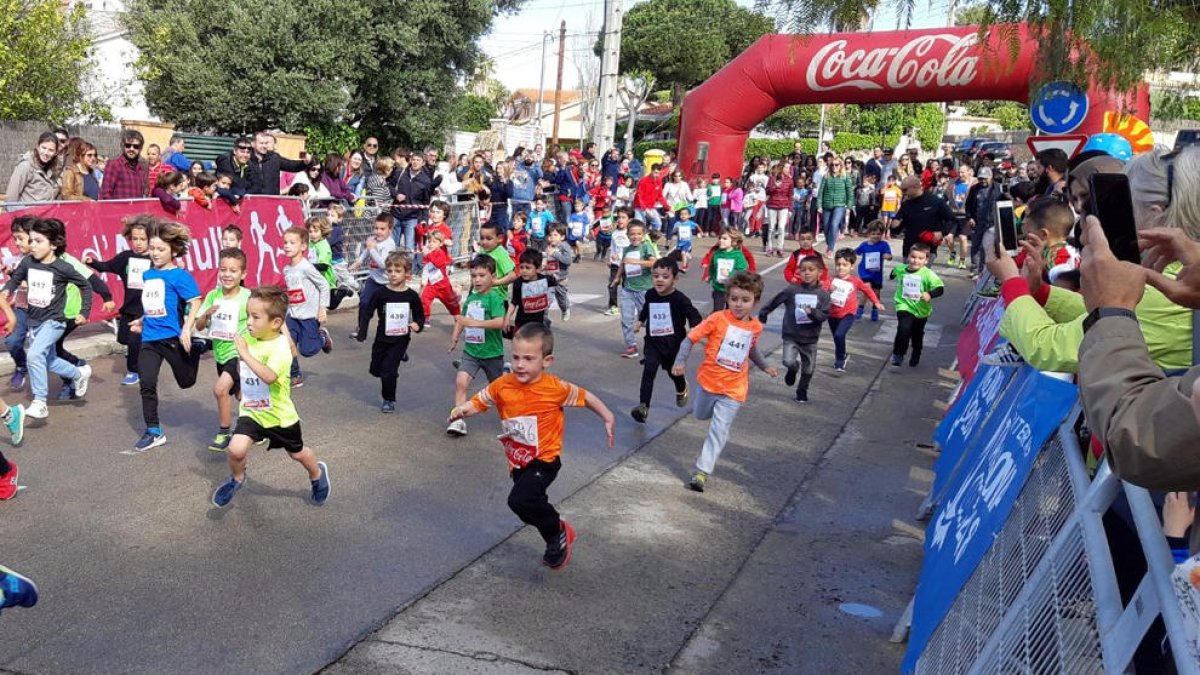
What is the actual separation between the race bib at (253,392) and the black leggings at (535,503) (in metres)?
1.71

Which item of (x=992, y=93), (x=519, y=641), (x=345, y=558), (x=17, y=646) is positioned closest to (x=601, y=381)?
(x=345, y=558)

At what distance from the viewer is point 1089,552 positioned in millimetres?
2482

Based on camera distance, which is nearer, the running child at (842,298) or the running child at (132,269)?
the running child at (132,269)

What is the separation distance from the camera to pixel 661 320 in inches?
345

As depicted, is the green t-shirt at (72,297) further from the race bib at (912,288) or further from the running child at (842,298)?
the race bib at (912,288)

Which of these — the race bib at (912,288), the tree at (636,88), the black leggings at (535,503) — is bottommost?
the black leggings at (535,503)

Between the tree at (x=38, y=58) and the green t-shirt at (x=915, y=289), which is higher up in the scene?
the tree at (x=38, y=58)

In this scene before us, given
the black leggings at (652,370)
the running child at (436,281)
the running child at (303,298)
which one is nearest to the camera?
the black leggings at (652,370)

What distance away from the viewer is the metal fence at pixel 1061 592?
6.99 feet

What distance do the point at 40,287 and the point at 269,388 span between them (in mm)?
2921

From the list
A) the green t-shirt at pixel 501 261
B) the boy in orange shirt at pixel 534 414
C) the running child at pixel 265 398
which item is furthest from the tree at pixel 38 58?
the boy in orange shirt at pixel 534 414

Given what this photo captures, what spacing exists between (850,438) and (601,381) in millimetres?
2688

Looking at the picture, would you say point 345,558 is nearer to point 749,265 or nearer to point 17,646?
point 17,646

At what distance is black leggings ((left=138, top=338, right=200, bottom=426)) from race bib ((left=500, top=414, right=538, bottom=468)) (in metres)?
3.18
